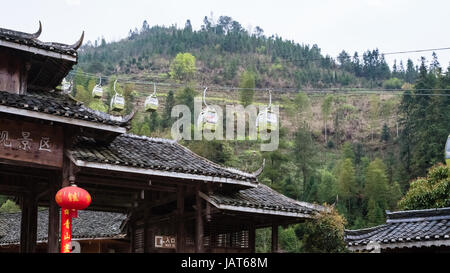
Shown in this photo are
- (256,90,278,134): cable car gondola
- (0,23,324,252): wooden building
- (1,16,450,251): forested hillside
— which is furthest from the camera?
(1,16,450,251): forested hillside

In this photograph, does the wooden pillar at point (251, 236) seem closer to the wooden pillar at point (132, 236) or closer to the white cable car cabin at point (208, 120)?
the white cable car cabin at point (208, 120)

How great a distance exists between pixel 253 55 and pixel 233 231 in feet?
357

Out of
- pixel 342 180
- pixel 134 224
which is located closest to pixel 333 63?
pixel 342 180

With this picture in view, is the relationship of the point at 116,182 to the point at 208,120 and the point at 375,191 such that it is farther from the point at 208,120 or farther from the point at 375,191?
the point at 375,191

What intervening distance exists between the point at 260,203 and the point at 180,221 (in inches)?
75.1

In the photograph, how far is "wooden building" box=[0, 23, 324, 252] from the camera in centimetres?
1108

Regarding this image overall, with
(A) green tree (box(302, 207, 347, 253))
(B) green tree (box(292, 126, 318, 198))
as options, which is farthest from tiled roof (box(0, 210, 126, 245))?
(B) green tree (box(292, 126, 318, 198))

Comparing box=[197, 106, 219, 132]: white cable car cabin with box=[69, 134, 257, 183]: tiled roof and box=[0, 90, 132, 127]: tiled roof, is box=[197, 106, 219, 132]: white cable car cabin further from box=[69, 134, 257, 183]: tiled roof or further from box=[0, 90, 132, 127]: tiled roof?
box=[0, 90, 132, 127]: tiled roof

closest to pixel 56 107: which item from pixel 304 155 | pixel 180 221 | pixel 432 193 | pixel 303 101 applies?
pixel 180 221

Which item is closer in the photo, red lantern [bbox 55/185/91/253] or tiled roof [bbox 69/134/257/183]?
red lantern [bbox 55/185/91/253]

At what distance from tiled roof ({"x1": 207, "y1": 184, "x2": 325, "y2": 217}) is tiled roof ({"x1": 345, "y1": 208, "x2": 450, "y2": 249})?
1.52 meters

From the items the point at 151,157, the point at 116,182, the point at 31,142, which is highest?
the point at 31,142

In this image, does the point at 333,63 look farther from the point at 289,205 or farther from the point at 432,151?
the point at 289,205

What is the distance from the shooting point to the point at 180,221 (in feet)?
44.1
